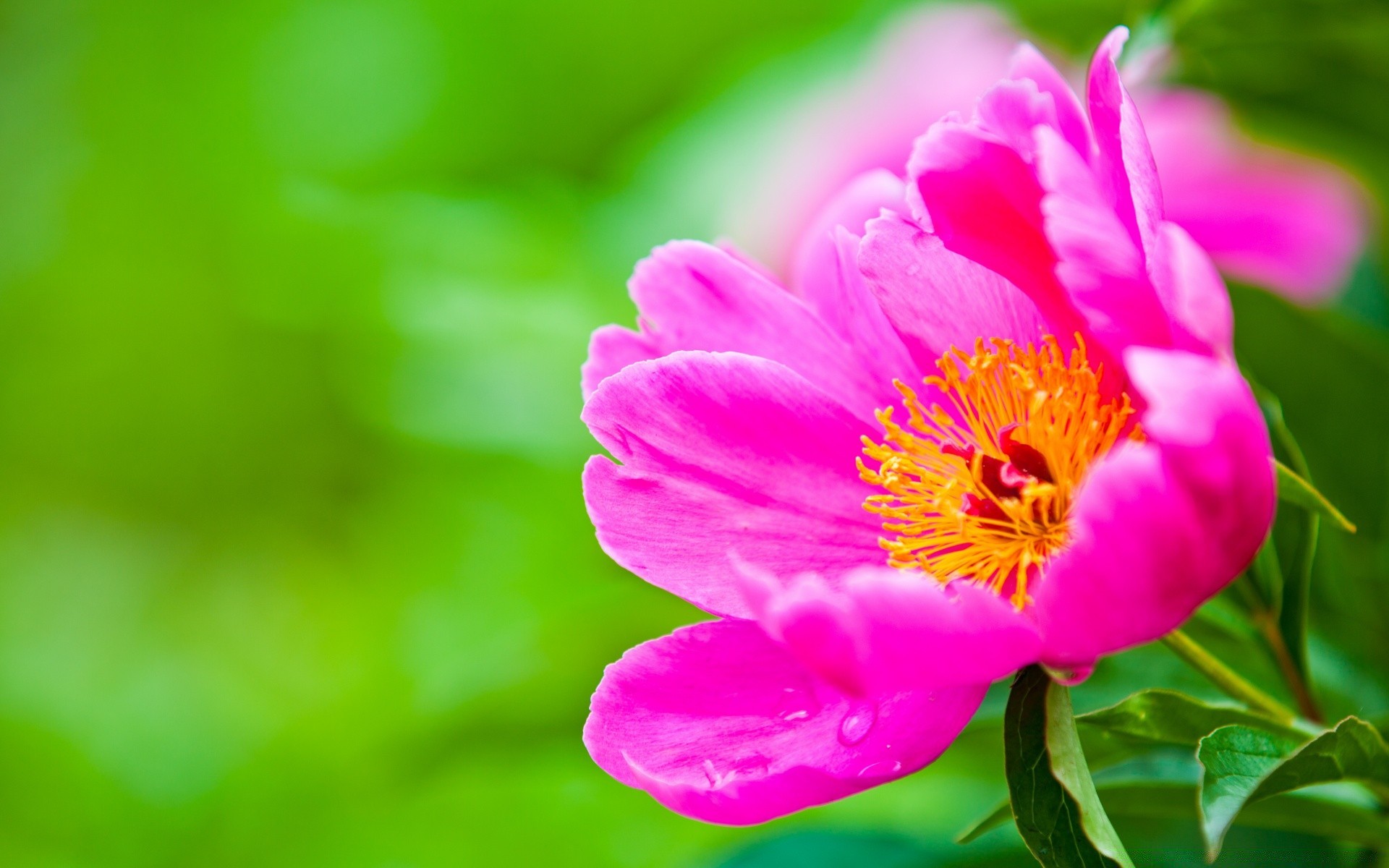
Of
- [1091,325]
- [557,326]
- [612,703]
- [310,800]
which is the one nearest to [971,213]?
[1091,325]

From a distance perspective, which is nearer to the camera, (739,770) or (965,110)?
(739,770)

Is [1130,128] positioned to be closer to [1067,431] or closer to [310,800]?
[1067,431]

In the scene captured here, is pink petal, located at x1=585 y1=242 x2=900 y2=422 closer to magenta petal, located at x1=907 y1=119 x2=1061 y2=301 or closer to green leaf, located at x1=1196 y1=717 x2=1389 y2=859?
magenta petal, located at x1=907 y1=119 x2=1061 y2=301

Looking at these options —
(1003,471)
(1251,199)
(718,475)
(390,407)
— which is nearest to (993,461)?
(1003,471)

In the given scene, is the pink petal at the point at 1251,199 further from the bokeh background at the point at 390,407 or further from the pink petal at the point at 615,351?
the pink petal at the point at 615,351

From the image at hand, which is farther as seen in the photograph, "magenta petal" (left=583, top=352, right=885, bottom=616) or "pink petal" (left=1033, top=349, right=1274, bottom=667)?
"magenta petal" (left=583, top=352, right=885, bottom=616)

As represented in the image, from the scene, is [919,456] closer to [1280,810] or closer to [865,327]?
[865,327]

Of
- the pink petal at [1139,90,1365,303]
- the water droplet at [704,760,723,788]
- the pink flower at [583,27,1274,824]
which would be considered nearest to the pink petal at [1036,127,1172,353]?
the pink flower at [583,27,1274,824]
